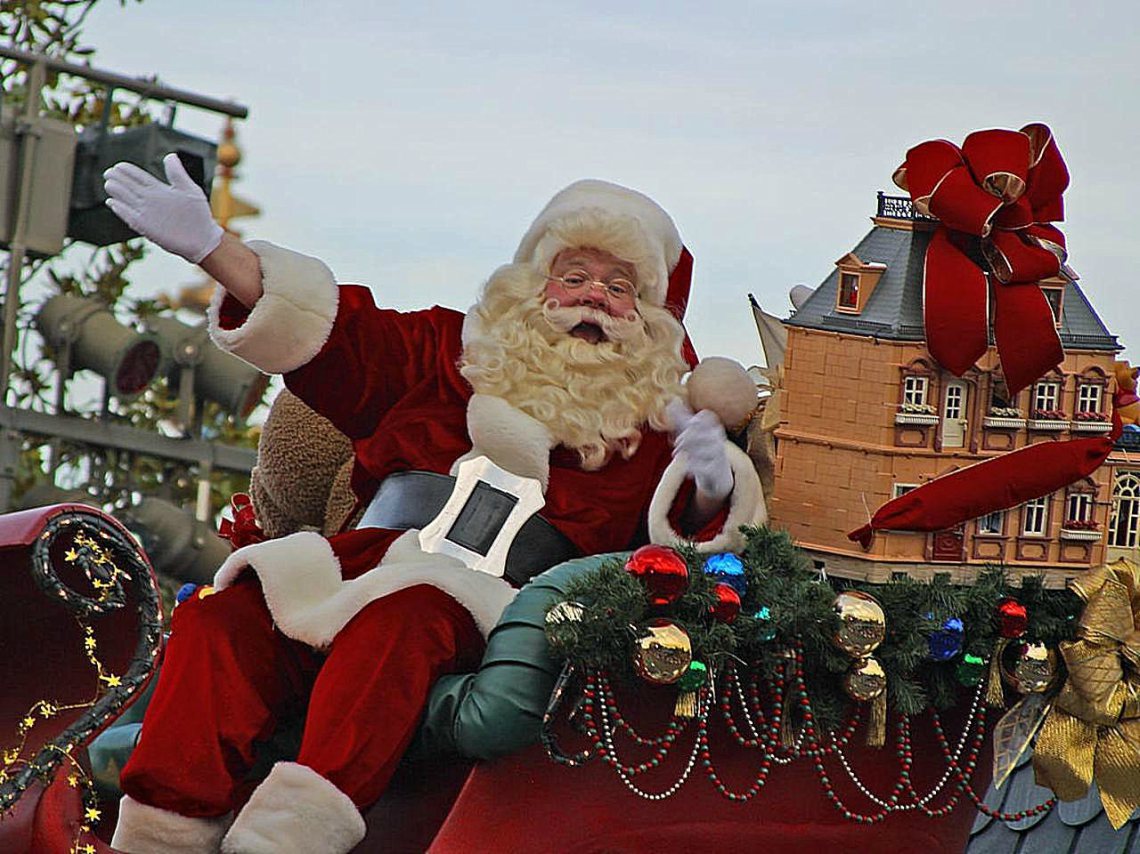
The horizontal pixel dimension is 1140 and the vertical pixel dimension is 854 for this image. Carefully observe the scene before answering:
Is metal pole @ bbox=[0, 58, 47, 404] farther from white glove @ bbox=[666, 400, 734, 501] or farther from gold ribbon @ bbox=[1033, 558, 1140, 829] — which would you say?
gold ribbon @ bbox=[1033, 558, 1140, 829]

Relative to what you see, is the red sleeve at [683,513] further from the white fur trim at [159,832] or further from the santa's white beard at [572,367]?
the white fur trim at [159,832]

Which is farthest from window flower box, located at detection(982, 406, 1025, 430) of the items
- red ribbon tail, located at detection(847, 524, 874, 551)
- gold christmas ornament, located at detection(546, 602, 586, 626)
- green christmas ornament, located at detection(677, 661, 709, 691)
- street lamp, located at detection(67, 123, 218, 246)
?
street lamp, located at detection(67, 123, 218, 246)

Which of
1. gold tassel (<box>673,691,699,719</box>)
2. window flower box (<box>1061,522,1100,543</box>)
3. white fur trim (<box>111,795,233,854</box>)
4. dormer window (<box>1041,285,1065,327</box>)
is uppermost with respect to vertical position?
dormer window (<box>1041,285,1065,327</box>)

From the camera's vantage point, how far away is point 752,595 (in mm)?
3000

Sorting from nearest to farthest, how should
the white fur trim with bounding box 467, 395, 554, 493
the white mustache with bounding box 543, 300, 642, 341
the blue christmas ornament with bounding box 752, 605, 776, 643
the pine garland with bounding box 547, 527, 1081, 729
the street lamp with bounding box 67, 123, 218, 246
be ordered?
the pine garland with bounding box 547, 527, 1081, 729
the blue christmas ornament with bounding box 752, 605, 776, 643
the white fur trim with bounding box 467, 395, 554, 493
the white mustache with bounding box 543, 300, 642, 341
the street lamp with bounding box 67, 123, 218, 246

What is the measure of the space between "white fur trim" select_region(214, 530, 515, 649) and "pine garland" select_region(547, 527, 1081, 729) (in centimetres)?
25

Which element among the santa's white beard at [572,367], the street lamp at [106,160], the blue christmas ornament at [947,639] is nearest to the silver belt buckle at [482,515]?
the santa's white beard at [572,367]

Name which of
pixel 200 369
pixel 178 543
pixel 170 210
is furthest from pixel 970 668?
pixel 200 369

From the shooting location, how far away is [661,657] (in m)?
2.80

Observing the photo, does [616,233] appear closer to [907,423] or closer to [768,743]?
[907,423]

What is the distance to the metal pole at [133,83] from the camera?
694 cm

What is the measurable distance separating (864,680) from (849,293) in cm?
69

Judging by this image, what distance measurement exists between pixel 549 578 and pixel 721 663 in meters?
0.28

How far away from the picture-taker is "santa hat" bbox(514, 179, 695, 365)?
3.54m
